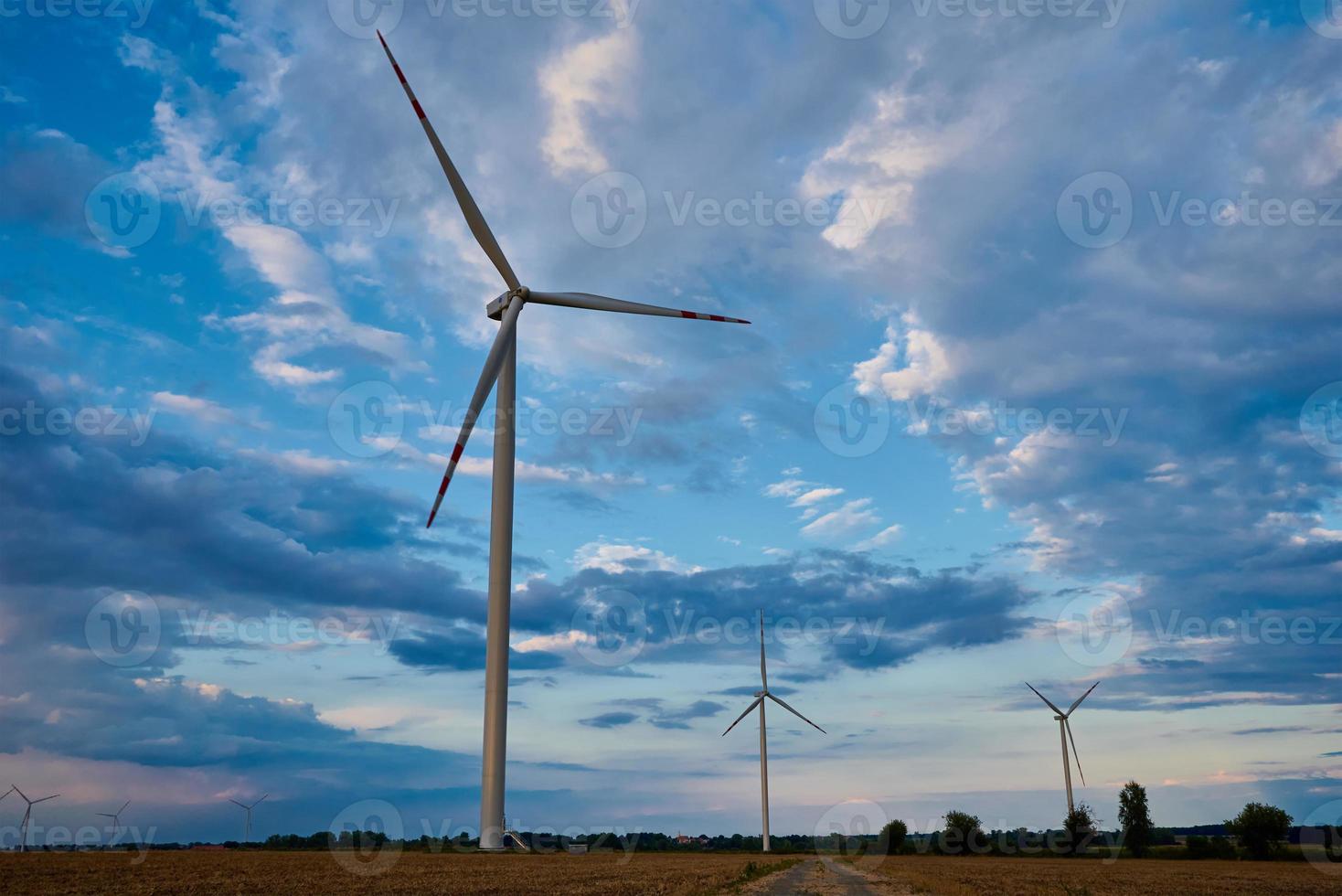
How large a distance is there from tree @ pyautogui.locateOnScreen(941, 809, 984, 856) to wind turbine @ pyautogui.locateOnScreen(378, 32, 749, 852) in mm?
130925

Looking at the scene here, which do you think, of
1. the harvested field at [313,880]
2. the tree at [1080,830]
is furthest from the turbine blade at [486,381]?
the tree at [1080,830]

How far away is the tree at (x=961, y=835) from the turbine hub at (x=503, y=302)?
450ft

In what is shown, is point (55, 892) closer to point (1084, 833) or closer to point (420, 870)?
point (420, 870)

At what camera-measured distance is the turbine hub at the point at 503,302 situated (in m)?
72.8

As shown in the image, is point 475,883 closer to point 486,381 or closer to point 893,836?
point 486,381

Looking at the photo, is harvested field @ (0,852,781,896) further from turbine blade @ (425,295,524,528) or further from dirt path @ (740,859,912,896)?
turbine blade @ (425,295,524,528)

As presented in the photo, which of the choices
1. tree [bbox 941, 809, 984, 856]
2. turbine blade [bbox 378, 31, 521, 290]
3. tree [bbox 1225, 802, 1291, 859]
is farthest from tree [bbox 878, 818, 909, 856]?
turbine blade [bbox 378, 31, 521, 290]

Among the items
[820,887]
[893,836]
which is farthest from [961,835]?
[820,887]

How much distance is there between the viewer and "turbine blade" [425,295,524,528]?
180ft

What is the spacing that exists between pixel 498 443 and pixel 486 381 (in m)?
4.85

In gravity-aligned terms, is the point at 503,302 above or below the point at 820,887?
above

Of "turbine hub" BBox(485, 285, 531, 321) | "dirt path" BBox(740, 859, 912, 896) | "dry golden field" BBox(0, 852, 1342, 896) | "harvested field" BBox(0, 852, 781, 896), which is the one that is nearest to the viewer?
"harvested field" BBox(0, 852, 781, 896)

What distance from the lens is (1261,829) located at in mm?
148000

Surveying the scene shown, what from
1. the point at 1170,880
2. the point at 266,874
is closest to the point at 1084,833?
the point at 1170,880
